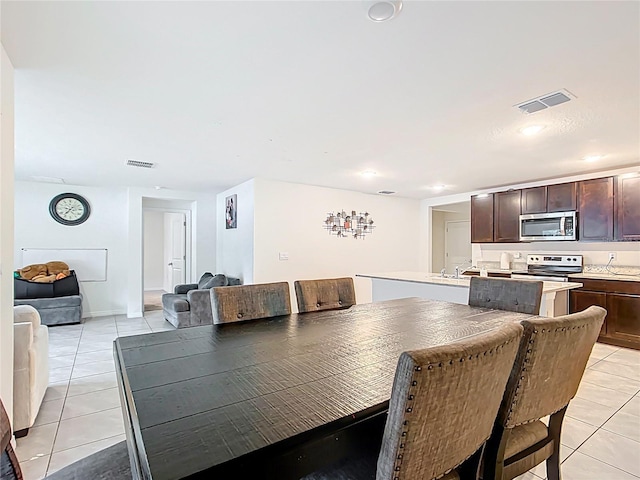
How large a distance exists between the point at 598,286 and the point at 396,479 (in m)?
4.75

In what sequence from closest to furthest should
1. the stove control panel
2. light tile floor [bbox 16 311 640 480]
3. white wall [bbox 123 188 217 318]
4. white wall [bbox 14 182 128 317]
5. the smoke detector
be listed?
light tile floor [bbox 16 311 640 480] → the smoke detector → the stove control panel → white wall [bbox 14 182 128 317] → white wall [bbox 123 188 217 318]

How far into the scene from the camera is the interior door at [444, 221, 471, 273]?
337 inches

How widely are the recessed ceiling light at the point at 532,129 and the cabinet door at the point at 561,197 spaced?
225cm

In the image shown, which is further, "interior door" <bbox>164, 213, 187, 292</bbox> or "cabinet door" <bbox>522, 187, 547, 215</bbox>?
"interior door" <bbox>164, 213, 187, 292</bbox>

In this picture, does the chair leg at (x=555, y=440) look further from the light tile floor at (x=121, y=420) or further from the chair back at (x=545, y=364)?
the light tile floor at (x=121, y=420)

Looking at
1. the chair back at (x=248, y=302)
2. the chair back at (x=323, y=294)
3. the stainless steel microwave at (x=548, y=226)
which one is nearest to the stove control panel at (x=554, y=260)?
the stainless steel microwave at (x=548, y=226)

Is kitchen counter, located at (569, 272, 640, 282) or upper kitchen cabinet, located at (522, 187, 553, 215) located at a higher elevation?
upper kitchen cabinet, located at (522, 187, 553, 215)

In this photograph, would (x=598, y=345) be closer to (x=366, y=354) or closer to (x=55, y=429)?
(x=366, y=354)

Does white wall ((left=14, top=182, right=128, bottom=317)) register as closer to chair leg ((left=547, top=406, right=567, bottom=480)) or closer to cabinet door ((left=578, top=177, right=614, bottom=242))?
chair leg ((left=547, top=406, right=567, bottom=480))

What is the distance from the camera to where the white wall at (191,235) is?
6066 mm

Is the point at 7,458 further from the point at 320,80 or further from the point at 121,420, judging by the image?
the point at 320,80

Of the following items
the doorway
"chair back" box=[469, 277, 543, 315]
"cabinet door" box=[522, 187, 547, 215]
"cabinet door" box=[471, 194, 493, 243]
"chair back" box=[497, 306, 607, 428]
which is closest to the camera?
"chair back" box=[497, 306, 607, 428]

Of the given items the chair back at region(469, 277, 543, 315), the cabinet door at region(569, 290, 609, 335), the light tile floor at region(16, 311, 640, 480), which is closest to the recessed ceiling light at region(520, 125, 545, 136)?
the chair back at region(469, 277, 543, 315)

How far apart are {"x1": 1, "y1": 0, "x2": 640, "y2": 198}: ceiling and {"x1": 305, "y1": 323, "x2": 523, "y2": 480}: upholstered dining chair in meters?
1.45
